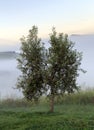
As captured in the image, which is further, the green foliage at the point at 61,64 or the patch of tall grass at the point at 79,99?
the patch of tall grass at the point at 79,99

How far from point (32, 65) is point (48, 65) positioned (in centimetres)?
68

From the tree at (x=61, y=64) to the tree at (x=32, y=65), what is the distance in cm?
44

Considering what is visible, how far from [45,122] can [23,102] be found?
9662 mm

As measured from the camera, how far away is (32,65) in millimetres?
15945

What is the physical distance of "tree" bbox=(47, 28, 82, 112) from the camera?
15.6 m

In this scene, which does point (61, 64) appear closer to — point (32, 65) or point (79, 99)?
point (32, 65)

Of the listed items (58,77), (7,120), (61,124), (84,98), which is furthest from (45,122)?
(84,98)

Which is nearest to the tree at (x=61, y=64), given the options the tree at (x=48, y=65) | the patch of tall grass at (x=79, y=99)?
the tree at (x=48, y=65)

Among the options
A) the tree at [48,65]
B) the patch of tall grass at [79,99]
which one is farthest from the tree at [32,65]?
the patch of tall grass at [79,99]

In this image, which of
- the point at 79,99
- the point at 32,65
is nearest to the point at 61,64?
the point at 32,65

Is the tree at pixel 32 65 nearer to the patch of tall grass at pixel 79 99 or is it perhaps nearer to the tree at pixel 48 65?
the tree at pixel 48 65

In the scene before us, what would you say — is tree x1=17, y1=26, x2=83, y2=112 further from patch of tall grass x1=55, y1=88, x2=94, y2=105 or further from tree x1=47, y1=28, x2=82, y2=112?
patch of tall grass x1=55, y1=88, x2=94, y2=105

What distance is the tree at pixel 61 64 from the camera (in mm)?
15578

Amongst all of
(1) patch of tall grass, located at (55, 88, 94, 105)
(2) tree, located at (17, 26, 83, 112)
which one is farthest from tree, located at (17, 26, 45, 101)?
(1) patch of tall grass, located at (55, 88, 94, 105)
